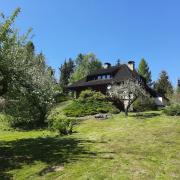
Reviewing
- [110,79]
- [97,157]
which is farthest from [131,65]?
[97,157]

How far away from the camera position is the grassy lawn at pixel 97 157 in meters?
12.8

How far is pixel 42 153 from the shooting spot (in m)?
16.7

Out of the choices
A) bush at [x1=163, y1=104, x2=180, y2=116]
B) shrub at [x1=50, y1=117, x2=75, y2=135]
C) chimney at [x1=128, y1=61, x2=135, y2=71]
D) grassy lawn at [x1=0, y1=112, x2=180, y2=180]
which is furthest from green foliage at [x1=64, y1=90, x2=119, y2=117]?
grassy lawn at [x1=0, y1=112, x2=180, y2=180]

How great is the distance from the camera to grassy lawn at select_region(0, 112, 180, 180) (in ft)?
41.9

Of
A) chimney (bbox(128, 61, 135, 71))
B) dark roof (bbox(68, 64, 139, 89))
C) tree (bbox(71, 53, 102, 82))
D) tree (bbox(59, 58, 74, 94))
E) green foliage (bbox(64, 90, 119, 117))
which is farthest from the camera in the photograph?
tree (bbox(59, 58, 74, 94))

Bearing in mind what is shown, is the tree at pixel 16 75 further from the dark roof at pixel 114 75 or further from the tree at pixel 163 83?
the tree at pixel 163 83

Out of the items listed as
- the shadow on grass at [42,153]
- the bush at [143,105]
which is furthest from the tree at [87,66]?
the shadow on grass at [42,153]

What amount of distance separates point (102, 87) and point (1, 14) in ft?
122

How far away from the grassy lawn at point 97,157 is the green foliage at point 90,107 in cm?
1747

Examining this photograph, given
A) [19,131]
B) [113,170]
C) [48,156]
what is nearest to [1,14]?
[48,156]

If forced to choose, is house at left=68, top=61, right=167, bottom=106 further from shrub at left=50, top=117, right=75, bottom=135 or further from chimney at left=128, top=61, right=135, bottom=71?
shrub at left=50, top=117, right=75, bottom=135

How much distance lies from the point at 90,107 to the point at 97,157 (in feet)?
84.3

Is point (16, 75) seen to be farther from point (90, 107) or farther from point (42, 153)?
point (90, 107)

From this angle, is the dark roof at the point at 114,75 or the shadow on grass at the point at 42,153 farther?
the dark roof at the point at 114,75
